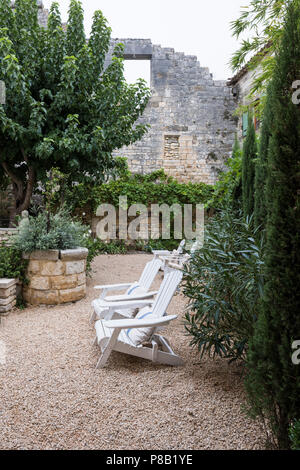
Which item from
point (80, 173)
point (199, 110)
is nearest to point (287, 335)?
point (80, 173)

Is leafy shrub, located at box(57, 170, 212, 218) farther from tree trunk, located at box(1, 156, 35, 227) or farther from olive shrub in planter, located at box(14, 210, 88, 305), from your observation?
olive shrub in planter, located at box(14, 210, 88, 305)

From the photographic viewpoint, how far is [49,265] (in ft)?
14.9

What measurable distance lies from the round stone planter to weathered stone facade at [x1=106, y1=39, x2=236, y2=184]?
271 inches

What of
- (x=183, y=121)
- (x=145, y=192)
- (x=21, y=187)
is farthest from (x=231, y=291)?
(x=183, y=121)

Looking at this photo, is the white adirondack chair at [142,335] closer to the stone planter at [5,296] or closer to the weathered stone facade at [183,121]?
the stone planter at [5,296]

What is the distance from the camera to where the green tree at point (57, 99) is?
17.9 ft

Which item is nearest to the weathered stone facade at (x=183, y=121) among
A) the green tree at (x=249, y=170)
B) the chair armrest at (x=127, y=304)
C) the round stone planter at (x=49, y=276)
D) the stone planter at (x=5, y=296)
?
the green tree at (x=249, y=170)

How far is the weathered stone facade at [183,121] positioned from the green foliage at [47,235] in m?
6.24

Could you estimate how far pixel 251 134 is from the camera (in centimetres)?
558

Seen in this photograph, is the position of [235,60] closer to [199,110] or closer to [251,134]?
[251,134]

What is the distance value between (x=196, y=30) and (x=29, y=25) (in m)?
7.15

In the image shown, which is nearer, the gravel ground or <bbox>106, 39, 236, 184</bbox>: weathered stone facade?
the gravel ground

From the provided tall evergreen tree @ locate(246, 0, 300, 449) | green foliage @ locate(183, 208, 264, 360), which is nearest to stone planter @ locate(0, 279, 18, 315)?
green foliage @ locate(183, 208, 264, 360)

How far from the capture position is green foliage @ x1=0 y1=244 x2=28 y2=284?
4.41 meters
